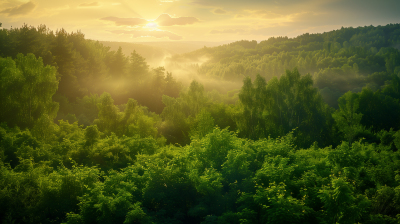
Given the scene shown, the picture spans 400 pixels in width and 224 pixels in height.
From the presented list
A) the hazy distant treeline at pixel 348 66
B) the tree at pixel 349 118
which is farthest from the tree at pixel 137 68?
the tree at pixel 349 118

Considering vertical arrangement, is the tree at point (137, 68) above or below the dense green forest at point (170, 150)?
above

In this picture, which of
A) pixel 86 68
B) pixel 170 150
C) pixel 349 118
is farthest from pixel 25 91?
pixel 349 118

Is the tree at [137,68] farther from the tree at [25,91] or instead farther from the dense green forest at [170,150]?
the tree at [25,91]

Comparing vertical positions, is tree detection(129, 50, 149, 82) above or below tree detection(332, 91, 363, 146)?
above

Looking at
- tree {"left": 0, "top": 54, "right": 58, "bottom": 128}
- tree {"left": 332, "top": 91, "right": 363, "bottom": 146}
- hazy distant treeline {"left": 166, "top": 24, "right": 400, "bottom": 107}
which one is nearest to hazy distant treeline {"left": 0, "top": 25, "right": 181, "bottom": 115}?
tree {"left": 0, "top": 54, "right": 58, "bottom": 128}

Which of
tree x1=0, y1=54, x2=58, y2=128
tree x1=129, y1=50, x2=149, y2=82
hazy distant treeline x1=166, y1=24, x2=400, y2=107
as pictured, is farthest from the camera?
hazy distant treeline x1=166, y1=24, x2=400, y2=107

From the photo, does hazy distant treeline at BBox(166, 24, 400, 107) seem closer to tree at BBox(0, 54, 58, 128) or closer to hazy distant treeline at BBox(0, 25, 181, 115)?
hazy distant treeline at BBox(0, 25, 181, 115)

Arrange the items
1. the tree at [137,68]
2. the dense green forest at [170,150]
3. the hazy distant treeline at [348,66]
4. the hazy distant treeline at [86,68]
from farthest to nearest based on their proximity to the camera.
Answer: the hazy distant treeline at [348,66], the tree at [137,68], the hazy distant treeline at [86,68], the dense green forest at [170,150]

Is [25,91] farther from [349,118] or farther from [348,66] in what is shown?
[348,66]

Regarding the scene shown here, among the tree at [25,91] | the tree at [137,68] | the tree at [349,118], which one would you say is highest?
the tree at [137,68]


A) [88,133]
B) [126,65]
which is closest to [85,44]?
[126,65]
